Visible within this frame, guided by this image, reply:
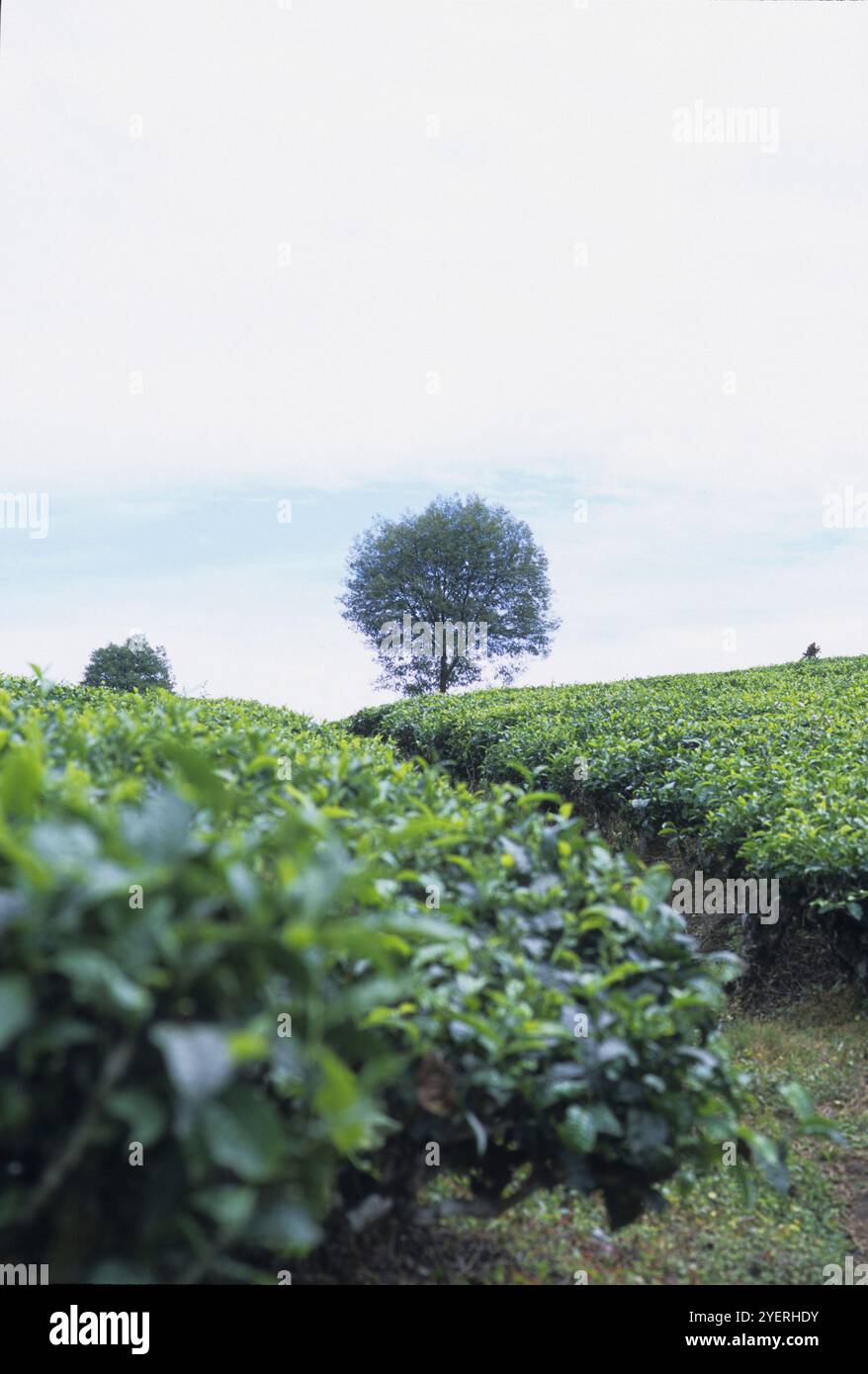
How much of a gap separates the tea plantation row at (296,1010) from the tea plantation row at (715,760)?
301 centimetres

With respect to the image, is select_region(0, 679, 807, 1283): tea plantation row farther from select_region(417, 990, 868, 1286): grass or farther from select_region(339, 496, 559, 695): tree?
select_region(339, 496, 559, 695): tree

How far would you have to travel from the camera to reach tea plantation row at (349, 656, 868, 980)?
6027 mm

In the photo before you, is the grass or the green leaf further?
the grass

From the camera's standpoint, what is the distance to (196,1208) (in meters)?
1.80

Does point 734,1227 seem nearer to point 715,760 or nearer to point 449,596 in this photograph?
point 715,760

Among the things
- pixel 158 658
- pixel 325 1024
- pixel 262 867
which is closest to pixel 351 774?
pixel 262 867

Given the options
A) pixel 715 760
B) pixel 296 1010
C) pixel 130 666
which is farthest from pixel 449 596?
pixel 296 1010

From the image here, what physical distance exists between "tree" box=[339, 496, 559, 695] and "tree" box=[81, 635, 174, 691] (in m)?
11.6

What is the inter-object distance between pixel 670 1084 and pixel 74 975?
1.62 metres

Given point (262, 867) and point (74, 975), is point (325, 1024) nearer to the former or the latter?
point (74, 975)

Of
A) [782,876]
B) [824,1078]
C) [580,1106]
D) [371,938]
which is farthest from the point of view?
[782,876]

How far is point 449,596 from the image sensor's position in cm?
3167

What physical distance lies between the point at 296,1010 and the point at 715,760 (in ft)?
21.9

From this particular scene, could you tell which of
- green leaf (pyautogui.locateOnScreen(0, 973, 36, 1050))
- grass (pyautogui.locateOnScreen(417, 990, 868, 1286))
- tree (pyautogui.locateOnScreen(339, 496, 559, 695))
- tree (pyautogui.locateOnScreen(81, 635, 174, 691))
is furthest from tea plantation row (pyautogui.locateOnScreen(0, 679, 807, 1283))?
tree (pyautogui.locateOnScreen(339, 496, 559, 695))
